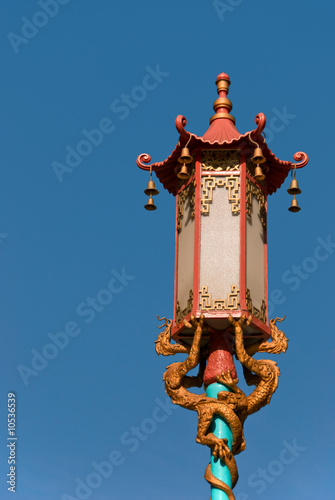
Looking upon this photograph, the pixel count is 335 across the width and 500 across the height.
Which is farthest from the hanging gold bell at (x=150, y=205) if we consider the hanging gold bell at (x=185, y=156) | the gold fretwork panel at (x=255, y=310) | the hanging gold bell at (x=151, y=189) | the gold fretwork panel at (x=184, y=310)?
the gold fretwork panel at (x=255, y=310)

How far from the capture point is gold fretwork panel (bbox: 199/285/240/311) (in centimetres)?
1421

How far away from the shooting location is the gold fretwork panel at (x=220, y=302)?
14.2 metres

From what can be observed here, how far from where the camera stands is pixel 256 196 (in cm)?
1530

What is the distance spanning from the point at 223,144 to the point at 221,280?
1.90m

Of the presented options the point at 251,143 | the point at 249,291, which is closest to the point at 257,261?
the point at 249,291

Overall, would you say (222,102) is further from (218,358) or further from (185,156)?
(218,358)

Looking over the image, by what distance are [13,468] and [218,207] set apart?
5.16m

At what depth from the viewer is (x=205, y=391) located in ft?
47.5

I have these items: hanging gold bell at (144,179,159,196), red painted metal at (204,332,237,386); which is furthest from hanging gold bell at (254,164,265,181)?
red painted metal at (204,332,237,386)

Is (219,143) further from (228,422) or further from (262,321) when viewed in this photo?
(228,422)

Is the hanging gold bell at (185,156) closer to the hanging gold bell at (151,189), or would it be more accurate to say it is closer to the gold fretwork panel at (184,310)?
the hanging gold bell at (151,189)

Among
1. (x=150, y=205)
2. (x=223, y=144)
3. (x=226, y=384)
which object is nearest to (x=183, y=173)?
(x=223, y=144)

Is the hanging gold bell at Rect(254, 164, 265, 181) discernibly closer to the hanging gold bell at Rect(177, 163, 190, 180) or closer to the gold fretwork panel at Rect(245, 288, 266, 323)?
the hanging gold bell at Rect(177, 163, 190, 180)

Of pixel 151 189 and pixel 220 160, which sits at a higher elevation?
pixel 220 160
